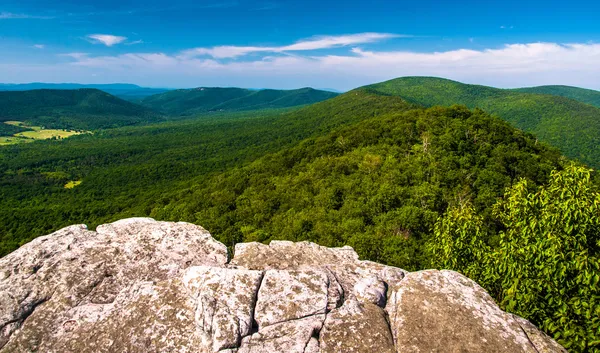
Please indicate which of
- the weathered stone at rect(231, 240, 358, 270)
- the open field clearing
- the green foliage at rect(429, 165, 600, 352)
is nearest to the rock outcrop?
the weathered stone at rect(231, 240, 358, 270)

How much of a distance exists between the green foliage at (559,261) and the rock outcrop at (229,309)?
2516 millimetres

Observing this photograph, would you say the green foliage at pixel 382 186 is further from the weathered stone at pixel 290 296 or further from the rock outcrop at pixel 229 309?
the weathered stone at pixel 290 296

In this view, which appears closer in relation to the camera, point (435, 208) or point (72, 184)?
point (435, 208)

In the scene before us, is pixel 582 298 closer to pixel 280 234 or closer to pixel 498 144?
pixel 280 234

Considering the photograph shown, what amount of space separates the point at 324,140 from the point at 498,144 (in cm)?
4942

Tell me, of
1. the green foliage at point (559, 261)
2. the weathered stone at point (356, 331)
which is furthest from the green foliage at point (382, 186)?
the weathered stone at point (356, 331)

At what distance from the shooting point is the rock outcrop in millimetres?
7969

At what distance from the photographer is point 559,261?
33.1 ft

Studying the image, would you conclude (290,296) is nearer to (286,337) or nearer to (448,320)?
(286,337)

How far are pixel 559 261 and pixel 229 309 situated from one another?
10.9 m

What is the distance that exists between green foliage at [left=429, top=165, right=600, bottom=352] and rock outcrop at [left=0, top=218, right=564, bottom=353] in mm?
2516

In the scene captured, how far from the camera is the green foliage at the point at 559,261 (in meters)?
9.62

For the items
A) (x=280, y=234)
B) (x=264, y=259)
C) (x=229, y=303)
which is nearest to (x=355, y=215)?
(x=280, y=234)

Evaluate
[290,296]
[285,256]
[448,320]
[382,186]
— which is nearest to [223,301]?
[290,296]
